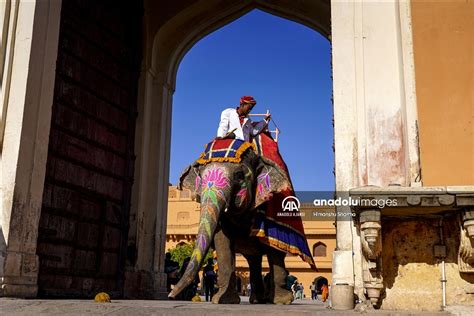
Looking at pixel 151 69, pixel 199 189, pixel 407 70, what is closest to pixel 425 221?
pixel 407 70

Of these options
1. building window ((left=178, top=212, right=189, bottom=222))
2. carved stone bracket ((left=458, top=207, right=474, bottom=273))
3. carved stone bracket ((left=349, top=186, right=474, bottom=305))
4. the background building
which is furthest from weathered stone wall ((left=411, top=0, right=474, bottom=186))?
building window ((left=178, top=212, right=189, bottom=222))

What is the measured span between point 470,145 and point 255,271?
319 cm

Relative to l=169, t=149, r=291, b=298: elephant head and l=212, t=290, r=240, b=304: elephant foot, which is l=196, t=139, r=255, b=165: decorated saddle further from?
l=212, t=290, r=240, b=304: elephant foot

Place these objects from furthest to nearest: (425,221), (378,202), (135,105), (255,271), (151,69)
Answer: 1. (151,69)
2. (135,105)
3. (255,271)
4. (425,221)
5. (378,202)

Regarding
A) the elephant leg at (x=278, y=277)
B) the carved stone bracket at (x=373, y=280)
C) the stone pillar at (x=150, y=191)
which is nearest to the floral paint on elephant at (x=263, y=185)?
the elephant leg at (x=278, y=277)

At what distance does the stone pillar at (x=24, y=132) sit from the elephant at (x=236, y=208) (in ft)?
6.33

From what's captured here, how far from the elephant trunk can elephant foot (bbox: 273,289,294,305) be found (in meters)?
1.64

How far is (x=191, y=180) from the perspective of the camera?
7129 mm

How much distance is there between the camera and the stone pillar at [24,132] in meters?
6.85

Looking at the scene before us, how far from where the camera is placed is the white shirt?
7.29 meters

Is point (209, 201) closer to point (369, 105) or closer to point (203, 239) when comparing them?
point (203, 239)

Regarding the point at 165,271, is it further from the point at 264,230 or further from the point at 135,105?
the point at 264,230

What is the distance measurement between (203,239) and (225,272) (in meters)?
0.93

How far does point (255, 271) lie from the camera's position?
25.4 feet
